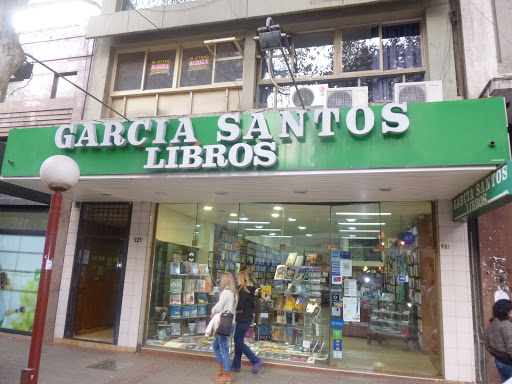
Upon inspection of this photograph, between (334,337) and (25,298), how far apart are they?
738 cm

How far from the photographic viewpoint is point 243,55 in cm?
858

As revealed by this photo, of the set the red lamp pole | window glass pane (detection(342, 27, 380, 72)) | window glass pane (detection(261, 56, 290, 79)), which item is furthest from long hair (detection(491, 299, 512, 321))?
window glass pane (detection(261, 56, 290, 79))

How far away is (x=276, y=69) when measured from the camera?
8.45 metres

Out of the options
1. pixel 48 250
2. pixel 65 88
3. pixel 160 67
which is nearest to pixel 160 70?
pixel 160 67

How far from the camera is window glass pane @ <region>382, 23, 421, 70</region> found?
7723 millimetres

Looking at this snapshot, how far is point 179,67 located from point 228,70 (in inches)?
49.9

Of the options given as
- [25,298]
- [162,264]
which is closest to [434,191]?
[162,264]

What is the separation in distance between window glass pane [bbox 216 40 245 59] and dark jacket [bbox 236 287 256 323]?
540cm

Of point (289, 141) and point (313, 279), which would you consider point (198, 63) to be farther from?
point (313, 279)

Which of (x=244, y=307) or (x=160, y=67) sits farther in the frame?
(x=160, y=67)

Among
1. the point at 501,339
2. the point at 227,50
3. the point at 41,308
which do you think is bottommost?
the point at 501,339

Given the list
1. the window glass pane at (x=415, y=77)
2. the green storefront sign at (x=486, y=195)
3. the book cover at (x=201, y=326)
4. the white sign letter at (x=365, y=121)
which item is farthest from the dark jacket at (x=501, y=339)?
the book cover at (x=201, y=326)

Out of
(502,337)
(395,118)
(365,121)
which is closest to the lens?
(502,337)

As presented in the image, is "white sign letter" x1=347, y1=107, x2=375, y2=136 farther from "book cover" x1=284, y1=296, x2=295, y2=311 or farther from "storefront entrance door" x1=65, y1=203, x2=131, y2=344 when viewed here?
"storefront entrance door" x1=65, y1=203, x2=131, y2=344
